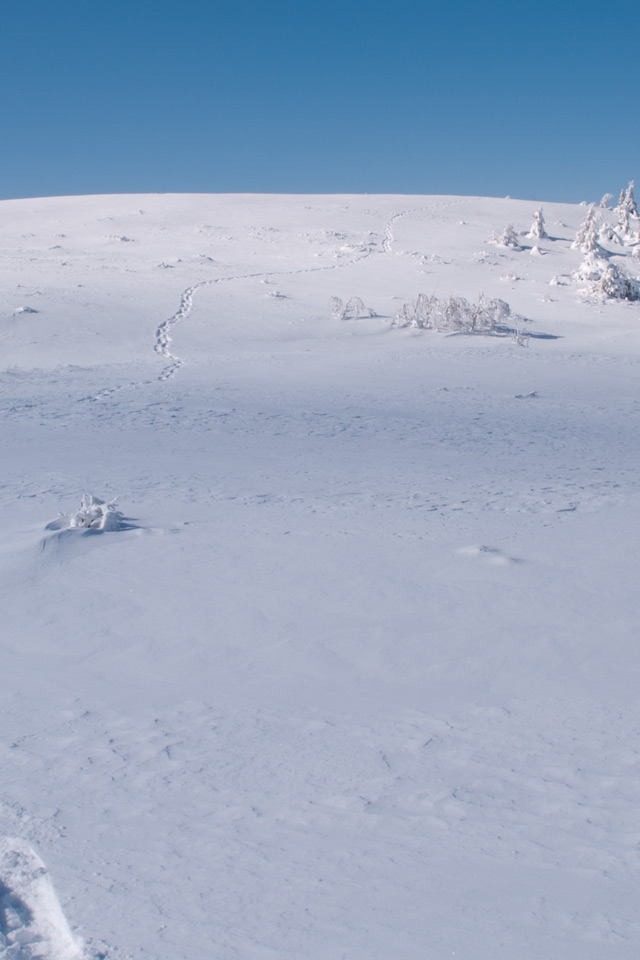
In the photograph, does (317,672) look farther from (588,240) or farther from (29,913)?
(588,240)

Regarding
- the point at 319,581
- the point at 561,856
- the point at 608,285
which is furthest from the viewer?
the point at 608,285

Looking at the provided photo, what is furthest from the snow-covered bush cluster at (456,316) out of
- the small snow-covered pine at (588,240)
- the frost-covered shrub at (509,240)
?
the frost-covered shrub at (509,240)

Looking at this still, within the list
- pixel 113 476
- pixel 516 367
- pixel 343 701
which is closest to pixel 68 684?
pixel 343 701

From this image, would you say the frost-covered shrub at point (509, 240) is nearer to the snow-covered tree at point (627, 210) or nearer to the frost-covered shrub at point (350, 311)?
the snow-covered tree at point (627, 210)

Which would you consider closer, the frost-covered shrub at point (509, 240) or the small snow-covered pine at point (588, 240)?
the small snow-covered pine at point (588, 240)

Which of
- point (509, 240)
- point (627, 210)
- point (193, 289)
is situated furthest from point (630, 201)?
point (193, 289)

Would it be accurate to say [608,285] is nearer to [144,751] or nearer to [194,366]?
A: [194,366]
